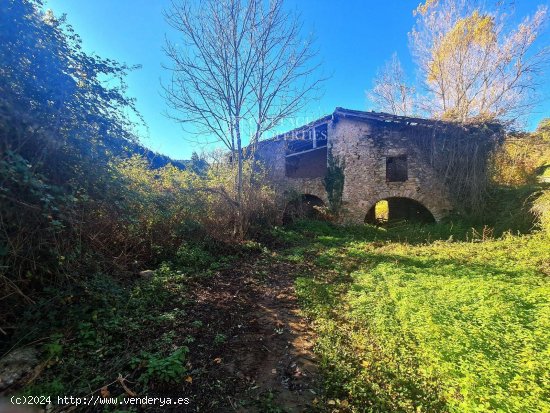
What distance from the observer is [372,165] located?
485 inches

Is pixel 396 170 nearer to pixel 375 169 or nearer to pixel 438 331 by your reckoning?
pixel 375 169

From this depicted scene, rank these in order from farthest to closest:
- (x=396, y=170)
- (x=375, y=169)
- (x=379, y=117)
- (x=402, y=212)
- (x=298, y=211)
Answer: (x=402, y=212) → (x=396, y=170) → (x=298, y=211) → (x=375, y=169) → (x=379, y=117)

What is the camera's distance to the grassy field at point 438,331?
226 cm

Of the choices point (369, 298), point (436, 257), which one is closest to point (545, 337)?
point (369, 298)

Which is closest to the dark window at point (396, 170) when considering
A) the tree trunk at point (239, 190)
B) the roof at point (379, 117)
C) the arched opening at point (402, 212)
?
the arched opening at point (402, 212)

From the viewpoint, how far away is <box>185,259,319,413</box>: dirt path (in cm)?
240

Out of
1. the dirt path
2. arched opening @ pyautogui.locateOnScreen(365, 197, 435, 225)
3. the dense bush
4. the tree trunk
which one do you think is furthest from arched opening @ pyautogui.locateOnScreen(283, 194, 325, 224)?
the dense bush

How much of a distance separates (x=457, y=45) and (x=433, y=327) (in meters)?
18.6

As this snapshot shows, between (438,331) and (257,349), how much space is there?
212 centimetres

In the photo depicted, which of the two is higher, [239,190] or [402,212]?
[239,190]

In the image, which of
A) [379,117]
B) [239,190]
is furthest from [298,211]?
[379,117]

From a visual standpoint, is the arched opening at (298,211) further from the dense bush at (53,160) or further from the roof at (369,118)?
the dense bush at (53,160)

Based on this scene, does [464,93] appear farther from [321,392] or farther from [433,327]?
[321,392]

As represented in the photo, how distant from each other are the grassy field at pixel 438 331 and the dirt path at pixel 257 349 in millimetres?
257
